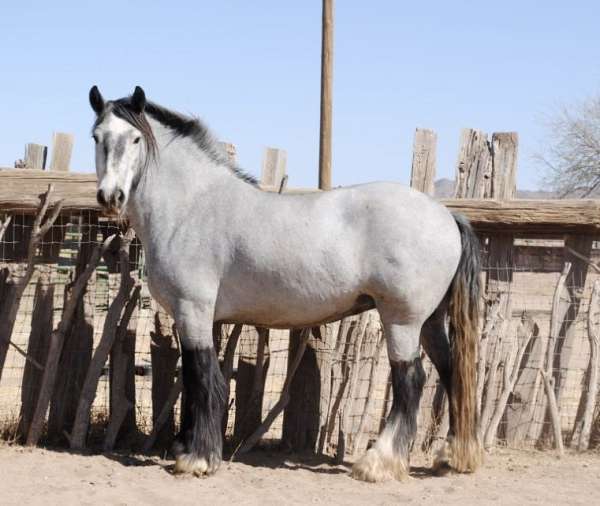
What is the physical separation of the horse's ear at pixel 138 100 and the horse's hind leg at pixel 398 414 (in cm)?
206

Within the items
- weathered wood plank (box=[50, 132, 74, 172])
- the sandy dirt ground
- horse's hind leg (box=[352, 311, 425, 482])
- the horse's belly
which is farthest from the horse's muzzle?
horse's hind leg (box=[352, 311, 425, 482])

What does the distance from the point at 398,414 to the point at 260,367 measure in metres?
1.33

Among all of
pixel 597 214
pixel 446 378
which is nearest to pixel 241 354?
pixel 446 378

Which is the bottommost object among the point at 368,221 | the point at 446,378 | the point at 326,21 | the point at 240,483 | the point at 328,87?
the point at 240,483

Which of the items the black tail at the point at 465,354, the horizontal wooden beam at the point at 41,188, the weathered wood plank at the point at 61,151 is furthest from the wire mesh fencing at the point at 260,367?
the black tail at the point at 465,354

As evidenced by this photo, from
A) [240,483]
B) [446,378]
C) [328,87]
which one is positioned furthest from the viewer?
[328,87]

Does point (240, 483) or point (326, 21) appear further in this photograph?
point (326, 21)

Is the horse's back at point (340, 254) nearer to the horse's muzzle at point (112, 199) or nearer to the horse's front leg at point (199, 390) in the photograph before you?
the horse's front leg at point (199, 390)

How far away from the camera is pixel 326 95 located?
7430 millimetres

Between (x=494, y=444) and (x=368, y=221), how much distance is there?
234cm

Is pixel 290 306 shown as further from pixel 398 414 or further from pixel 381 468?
pixel 381 468

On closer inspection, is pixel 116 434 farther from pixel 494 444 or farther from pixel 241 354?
pixel 494 444

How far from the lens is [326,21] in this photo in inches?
299

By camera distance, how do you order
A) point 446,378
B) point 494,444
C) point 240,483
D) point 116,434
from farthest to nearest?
point 494,444 → point 116,434 → point 446,378 → point 240,483
